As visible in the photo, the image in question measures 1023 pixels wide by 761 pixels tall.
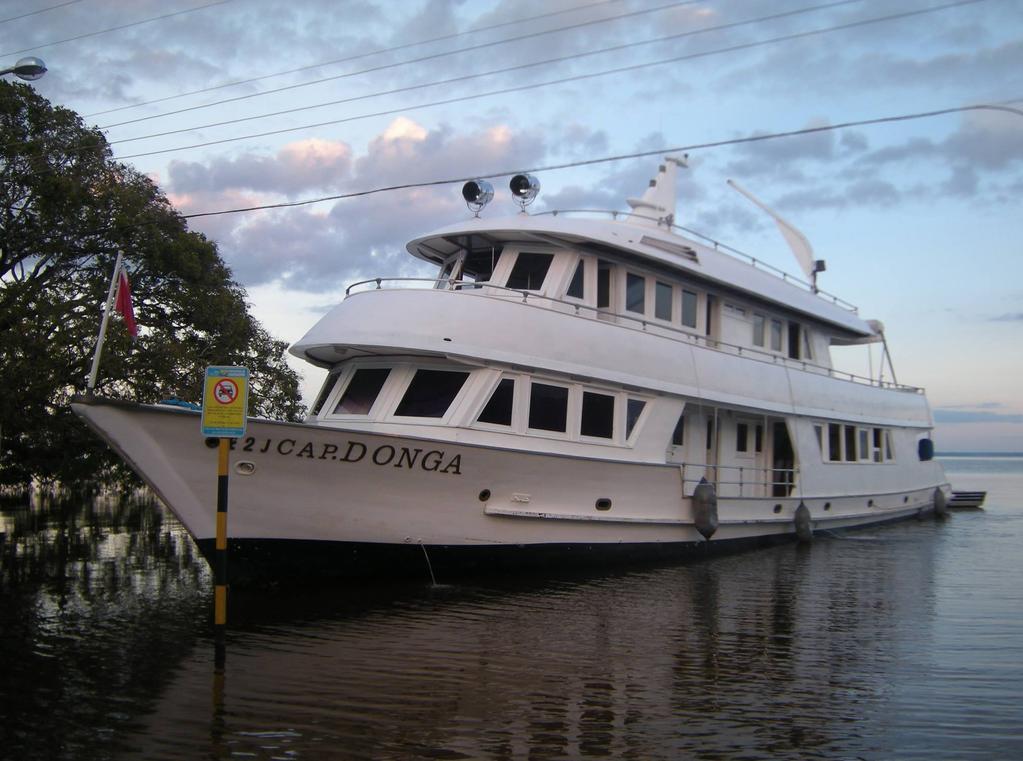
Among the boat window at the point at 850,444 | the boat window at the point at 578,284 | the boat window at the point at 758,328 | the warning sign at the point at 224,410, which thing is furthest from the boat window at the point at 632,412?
the boat window at the point at 850,444

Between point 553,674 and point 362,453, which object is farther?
point 362,453

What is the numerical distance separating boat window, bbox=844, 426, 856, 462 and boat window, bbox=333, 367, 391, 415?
12.4m

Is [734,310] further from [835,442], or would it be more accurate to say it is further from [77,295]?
[77,295]

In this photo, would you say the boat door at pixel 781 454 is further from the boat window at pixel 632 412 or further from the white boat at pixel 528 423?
the boat window at pixel 632 412

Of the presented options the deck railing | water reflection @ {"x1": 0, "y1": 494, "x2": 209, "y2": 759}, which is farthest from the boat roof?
water reflection @ {"x1": 0, "y1": 494, "x2": 209, "y2": 759}

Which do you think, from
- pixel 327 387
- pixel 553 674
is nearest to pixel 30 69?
pixel 327 387

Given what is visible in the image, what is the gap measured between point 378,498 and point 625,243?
20.2 ft

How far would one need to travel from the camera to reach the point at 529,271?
15.3 metres

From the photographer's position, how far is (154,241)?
71.1 ft

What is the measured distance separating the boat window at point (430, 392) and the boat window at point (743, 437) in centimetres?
757

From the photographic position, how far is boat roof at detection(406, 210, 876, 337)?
14.9 m

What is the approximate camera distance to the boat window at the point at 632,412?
14.7 metres

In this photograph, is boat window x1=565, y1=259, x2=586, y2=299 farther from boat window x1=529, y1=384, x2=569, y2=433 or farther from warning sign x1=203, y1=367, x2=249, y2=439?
warning sign x1=203, y1=367, x2=249, y2=439

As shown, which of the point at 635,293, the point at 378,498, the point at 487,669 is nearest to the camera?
the point at 487,669
